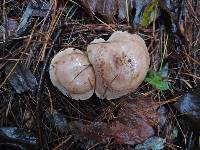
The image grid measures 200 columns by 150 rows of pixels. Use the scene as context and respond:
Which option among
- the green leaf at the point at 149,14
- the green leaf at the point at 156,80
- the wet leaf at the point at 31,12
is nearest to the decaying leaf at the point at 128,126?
the green leaf at the point at 156,80

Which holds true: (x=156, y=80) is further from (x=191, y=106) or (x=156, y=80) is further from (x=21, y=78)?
(x=21, y=78)

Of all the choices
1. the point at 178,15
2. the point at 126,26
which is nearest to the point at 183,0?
the point at 178,15

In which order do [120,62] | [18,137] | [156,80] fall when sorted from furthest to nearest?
[156,80] < [18,137] < [120,62]

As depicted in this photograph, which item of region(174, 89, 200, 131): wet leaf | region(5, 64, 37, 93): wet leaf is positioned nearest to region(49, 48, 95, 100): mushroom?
region(5, 64, 37, 93): wet leaf

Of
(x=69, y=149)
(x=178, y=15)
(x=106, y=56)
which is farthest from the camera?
(x=178, y=15)

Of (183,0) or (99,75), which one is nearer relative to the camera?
(99,75)

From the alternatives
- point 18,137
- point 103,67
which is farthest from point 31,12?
point 18,137

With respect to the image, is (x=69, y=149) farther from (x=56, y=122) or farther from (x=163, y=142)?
(x=163, y=142)
